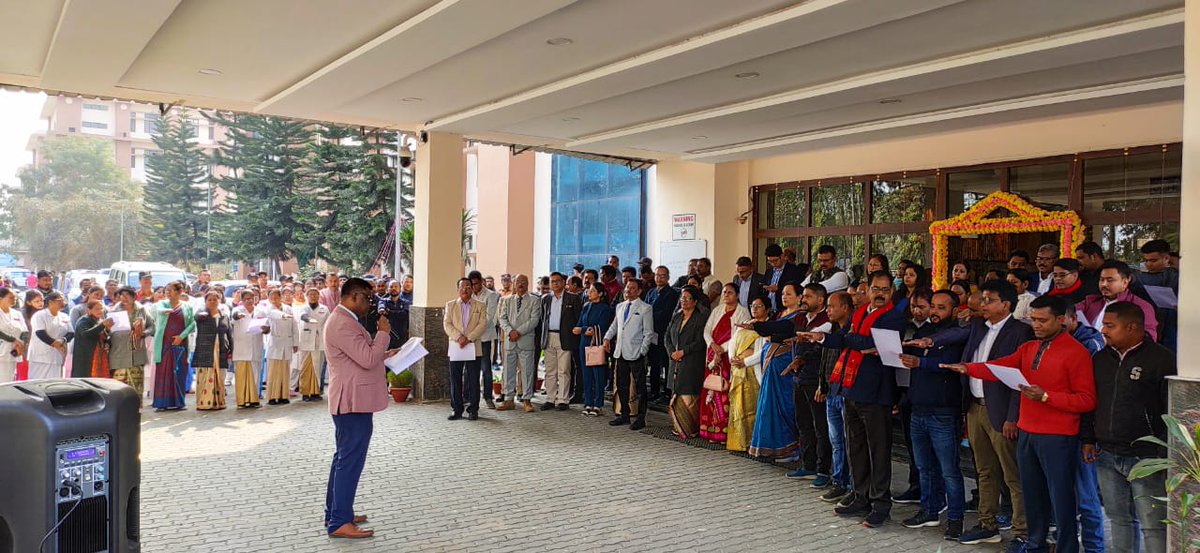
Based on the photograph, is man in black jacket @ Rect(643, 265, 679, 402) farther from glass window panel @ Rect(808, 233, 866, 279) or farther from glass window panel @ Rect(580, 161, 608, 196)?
glass window panel @ Rect(580, 161, 608, 196)

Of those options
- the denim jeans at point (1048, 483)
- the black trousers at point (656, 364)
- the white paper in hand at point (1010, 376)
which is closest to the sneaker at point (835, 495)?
the denim jeans at point (1048, 483)

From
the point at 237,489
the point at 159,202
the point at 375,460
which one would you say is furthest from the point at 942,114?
the point at 159,202

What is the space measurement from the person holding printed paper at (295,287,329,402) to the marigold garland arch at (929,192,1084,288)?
8.18 metres

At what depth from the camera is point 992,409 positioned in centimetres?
527

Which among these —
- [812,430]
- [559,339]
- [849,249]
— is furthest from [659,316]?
[849,249]

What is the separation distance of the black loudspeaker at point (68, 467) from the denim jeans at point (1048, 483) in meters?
4.52

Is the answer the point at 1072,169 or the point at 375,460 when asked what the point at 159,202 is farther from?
the point at 1072,169

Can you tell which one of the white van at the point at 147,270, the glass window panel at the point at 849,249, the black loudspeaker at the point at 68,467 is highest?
the glass window panel at the point at 849,249

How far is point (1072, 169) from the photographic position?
386 inches

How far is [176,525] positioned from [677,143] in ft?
27.1

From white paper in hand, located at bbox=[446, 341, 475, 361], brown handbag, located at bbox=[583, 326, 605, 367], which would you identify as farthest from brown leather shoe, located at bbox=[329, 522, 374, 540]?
brown handbag, located at bbox=[583, 326, 605, 367]

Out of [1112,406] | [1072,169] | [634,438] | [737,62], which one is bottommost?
[634,438]

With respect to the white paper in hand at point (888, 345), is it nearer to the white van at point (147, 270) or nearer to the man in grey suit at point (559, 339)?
the man in grey suit at point (559, 339)

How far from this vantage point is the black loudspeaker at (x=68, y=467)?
2.71 m
